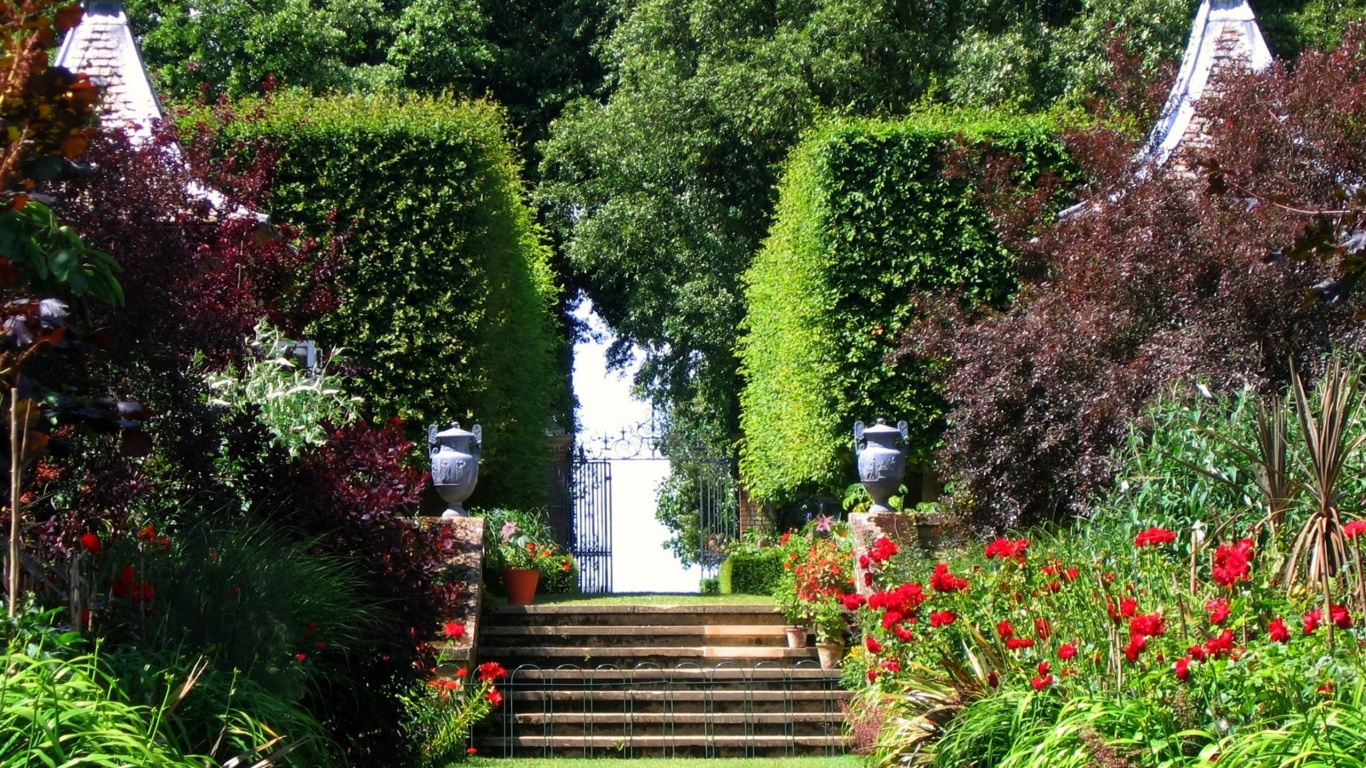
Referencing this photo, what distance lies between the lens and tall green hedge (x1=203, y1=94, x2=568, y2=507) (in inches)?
565

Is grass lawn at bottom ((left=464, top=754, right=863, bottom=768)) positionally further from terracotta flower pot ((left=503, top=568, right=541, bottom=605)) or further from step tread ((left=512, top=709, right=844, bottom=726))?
terracotta flower pot ((left=503, top=568, right=541, bottom=605))

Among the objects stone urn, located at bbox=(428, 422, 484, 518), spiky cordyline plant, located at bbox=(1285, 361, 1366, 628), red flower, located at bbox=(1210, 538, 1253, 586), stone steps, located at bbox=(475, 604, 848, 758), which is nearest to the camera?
red flower, located at bbox=(1210, 538, 1253, 586)

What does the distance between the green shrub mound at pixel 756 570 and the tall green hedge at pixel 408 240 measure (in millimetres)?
2764

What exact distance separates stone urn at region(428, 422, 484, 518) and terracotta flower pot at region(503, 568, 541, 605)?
73cm

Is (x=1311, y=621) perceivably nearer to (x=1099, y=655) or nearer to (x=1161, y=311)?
(x=1099, y=655)

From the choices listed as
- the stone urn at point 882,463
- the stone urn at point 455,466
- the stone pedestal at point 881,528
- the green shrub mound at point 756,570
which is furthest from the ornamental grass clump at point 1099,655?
the green shrub mound at point 756,570

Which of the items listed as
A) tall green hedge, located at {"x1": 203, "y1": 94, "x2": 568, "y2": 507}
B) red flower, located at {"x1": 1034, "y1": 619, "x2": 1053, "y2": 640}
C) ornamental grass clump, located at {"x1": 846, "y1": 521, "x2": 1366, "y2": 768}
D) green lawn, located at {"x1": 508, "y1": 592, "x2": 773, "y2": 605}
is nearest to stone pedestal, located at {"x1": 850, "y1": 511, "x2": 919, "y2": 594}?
green lawn, located at {"x1": 508, "y1": 592, "x2": 773, "y2": 605}

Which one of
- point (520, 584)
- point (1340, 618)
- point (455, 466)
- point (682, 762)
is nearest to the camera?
point (1340, 618)

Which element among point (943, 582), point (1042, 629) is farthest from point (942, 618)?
point (1042, 629)

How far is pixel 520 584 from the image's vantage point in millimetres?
12664

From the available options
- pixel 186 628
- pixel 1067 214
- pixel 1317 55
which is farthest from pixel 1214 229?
pixel 186 628

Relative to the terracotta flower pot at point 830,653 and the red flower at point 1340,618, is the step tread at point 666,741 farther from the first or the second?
the red flower at point 1340,618

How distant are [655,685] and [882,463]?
9.75ft

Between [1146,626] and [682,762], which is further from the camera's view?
[682,762]
